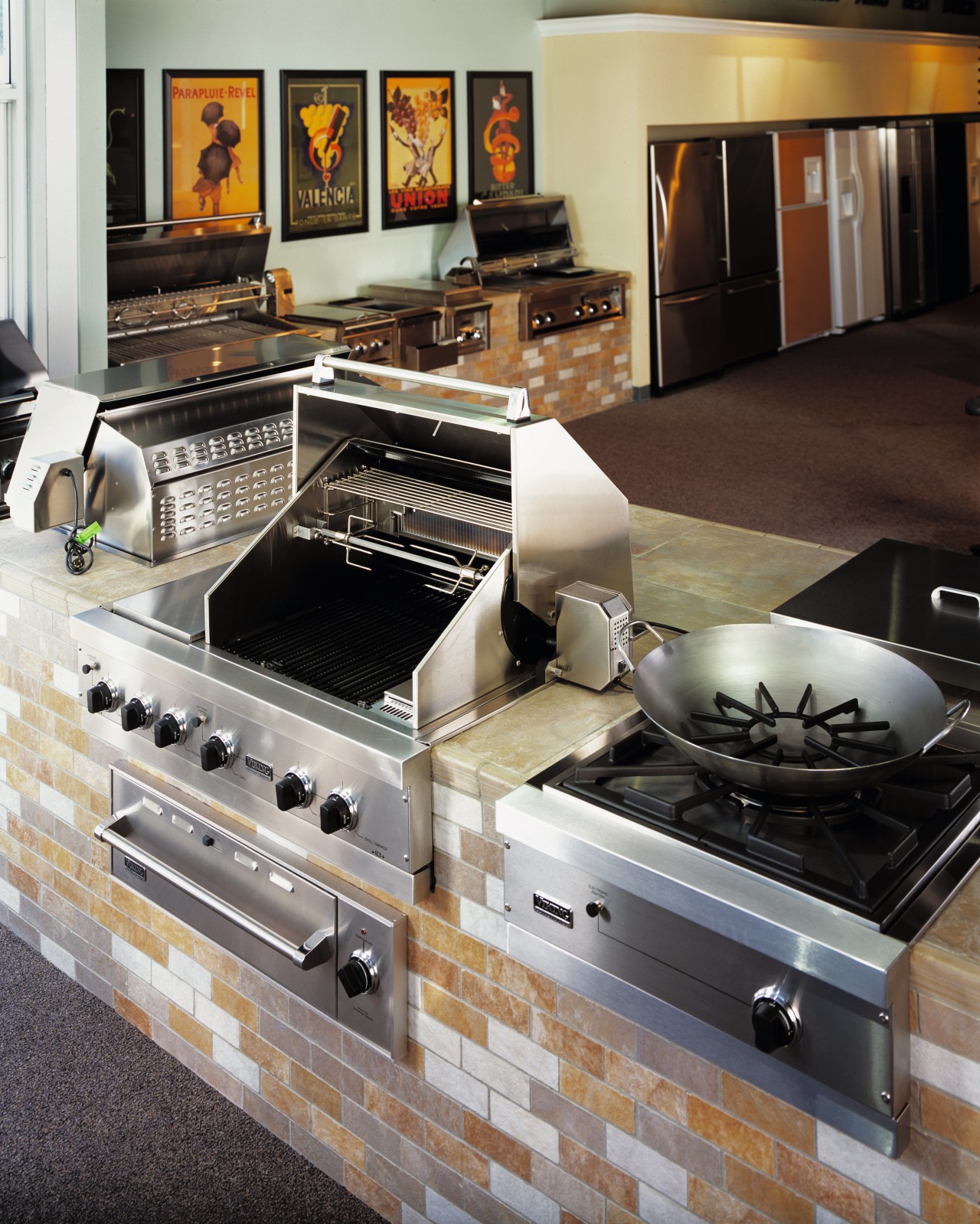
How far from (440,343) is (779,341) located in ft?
12.4

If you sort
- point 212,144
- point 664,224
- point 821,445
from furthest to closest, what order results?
point 664,224 < point 821,445 < point 212,144

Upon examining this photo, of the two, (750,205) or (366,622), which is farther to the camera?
(750,205)

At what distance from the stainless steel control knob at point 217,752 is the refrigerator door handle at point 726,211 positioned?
7.44 meters

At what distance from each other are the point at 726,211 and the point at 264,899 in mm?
7567

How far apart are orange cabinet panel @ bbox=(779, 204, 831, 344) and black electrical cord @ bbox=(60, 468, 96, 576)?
310 inches

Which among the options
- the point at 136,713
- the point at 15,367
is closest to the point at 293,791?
the point at 136,713

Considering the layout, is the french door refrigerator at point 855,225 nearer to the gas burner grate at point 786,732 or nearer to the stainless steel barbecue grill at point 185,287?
the stainless steel barbecue grill at point 185,287

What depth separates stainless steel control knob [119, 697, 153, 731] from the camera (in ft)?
7.44

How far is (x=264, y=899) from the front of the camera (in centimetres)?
221

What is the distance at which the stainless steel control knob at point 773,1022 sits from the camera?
1430 millimetres

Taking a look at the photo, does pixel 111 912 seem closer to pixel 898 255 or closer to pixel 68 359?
pixel 68 359

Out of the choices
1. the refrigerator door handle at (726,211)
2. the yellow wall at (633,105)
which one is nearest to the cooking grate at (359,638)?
the yellow wall at (633,105)

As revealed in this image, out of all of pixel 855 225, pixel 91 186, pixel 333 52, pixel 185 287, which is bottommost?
pixel 91 186

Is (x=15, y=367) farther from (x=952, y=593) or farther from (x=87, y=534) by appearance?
(x=952, y=593)
